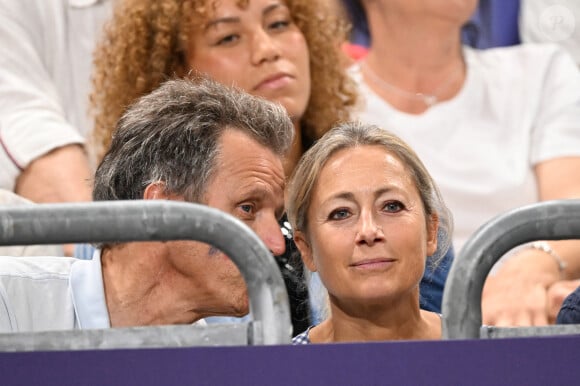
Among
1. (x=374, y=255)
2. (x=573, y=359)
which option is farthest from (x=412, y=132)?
(x=573, y=359)

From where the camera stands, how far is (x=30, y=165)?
201 centimetres

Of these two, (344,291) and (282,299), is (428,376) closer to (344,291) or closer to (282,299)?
(282,299)

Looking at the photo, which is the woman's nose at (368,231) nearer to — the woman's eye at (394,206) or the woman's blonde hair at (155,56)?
the woman's eye at (394,206)

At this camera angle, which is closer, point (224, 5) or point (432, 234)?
point (432, 234)

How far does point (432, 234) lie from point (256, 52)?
25.1 inches

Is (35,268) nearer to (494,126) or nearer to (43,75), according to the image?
(43,75)

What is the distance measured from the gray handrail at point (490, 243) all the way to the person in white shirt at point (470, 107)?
3.77ft

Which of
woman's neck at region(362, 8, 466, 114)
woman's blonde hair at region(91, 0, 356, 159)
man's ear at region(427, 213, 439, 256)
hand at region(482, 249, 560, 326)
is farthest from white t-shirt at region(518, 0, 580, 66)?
man's ear at region(427, 213, 439, 256)

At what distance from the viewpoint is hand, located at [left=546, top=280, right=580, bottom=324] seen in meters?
1.79

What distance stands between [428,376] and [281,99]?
42.5 inches

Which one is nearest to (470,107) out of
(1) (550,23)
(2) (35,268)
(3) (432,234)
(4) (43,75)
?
(1) (550,23)

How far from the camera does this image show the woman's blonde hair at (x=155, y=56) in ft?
6.44

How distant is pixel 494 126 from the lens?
223 centimetres

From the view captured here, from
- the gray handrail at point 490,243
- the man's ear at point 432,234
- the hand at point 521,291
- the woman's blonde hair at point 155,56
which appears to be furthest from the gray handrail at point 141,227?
the woman's blonde hair at point 155,56
